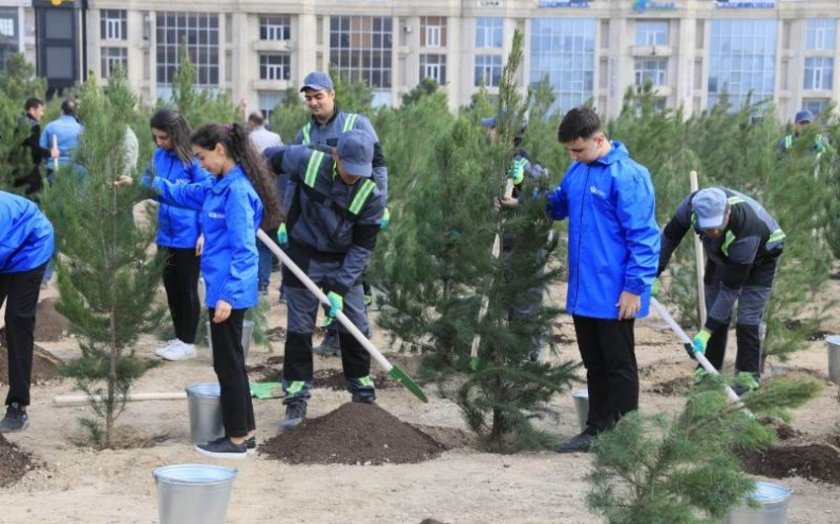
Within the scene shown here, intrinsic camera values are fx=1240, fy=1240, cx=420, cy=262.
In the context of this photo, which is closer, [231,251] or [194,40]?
[231,251]

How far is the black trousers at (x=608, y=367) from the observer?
5727mm

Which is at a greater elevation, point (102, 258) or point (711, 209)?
point (711, 209)

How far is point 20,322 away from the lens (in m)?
5.99

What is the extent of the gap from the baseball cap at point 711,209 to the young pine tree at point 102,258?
2660 millimetres

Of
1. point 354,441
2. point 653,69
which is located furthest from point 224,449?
point 653,69

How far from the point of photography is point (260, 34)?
71.8 metres

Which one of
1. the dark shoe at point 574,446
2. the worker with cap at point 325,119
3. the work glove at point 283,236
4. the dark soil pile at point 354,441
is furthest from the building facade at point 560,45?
the dark shoe at point 574,446

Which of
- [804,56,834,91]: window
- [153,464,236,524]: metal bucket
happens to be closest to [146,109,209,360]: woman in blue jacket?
[153,464,236,524]: metal bucket

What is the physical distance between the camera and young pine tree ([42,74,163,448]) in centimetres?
567

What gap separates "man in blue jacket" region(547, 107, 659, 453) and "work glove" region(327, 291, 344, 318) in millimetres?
1120

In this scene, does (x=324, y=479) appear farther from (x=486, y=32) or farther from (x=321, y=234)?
(x=486, y=32)

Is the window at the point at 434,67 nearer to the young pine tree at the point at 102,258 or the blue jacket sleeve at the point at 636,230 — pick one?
the young pine tree at the point at 102,258

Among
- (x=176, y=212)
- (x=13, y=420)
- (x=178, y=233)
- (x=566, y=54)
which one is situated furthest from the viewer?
(x=566, y=54)

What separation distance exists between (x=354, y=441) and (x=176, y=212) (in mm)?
2244
